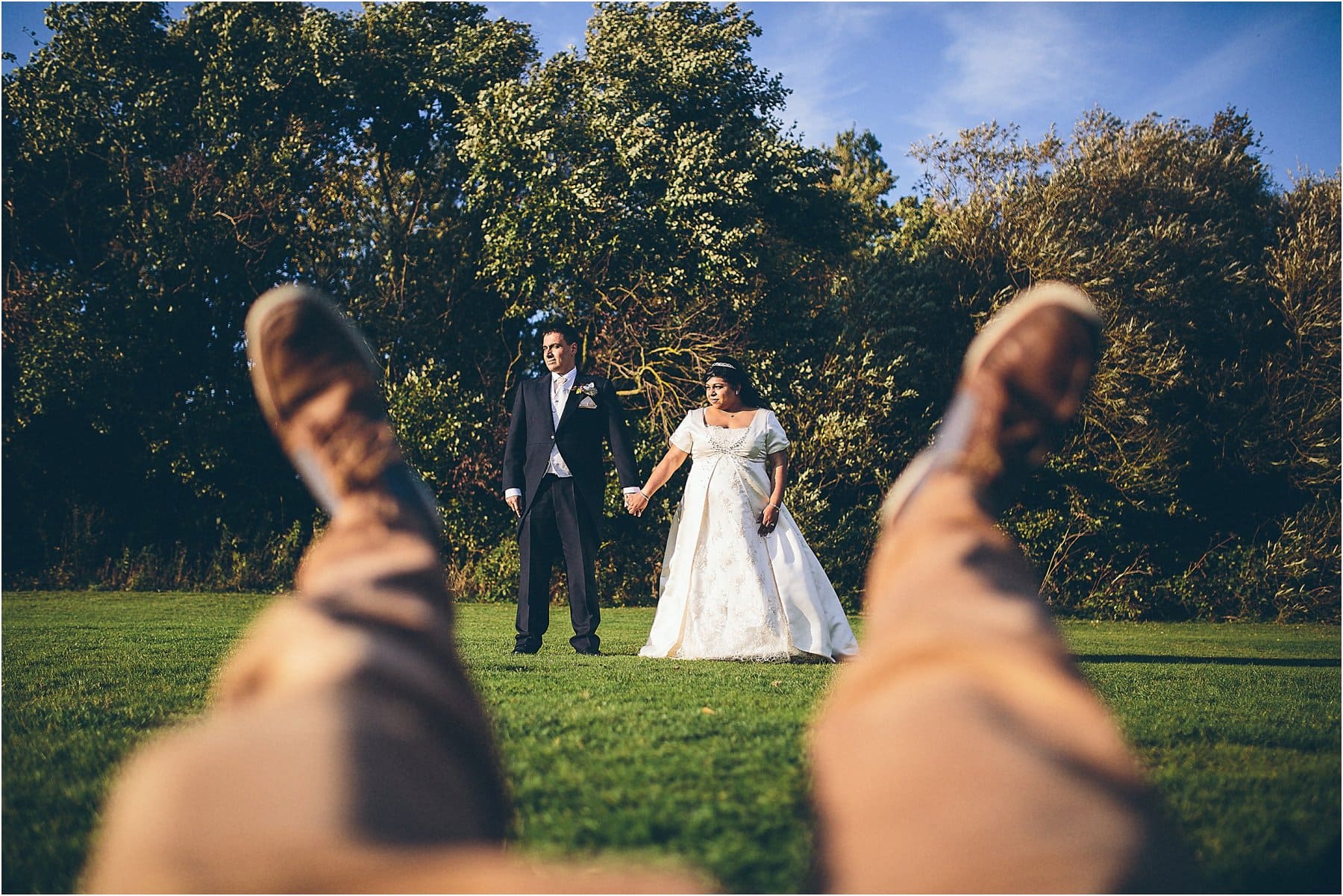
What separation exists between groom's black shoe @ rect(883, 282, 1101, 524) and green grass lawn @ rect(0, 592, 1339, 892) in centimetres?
85

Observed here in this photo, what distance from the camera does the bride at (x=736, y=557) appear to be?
6.80 m

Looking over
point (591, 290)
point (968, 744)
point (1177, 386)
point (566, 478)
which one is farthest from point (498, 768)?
point (1177, 386)

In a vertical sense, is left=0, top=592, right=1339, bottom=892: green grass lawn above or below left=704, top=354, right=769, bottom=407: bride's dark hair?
below

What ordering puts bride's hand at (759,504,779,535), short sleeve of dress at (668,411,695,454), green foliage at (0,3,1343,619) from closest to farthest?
bride's hand at (759,504,779,535) → short sleeve of dress at (668,411,695,454) → green foliage at (0,3,1343,619)

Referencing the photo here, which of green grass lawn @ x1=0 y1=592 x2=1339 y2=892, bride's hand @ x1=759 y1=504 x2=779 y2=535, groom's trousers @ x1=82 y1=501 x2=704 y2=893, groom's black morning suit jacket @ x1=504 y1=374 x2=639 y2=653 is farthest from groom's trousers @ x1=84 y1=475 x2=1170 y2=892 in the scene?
groom's black morning suit jacket @ x1=504 y1=374 x2=639 y2=653

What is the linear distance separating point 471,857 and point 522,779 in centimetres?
152

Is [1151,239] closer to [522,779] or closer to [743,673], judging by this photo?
[743,673]

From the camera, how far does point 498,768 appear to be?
1.33 metres

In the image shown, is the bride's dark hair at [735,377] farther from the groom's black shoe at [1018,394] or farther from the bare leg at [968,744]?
the bare leg at [968,744]

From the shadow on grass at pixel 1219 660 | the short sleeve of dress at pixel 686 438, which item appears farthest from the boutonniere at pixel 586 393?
the shadow on grass at pixel 1219 660

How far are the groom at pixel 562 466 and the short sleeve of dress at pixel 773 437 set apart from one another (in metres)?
1.16

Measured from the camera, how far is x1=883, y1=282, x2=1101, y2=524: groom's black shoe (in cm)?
165

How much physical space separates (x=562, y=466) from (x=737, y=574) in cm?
176

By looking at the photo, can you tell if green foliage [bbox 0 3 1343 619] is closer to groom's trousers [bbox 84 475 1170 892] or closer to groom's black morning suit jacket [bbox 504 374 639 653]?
groom's black morning suit jacket [bbox 504 374 639 653]
